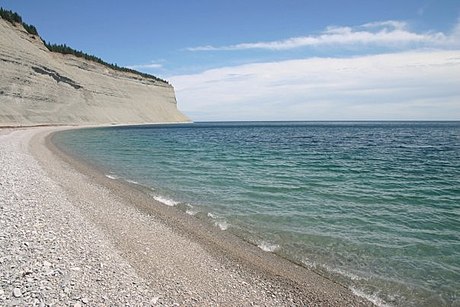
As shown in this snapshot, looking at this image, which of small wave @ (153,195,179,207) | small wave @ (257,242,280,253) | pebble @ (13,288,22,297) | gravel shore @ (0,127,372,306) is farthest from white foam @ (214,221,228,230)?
pebble @ (13,288,22,297)

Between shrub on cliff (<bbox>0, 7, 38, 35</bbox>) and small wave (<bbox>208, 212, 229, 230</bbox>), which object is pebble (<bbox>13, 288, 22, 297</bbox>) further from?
shrub on cliff (<bbox>0, 7, 38, 35</bbox>)

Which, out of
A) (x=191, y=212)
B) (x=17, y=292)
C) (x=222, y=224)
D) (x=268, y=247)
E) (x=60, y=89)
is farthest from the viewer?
(x=60, y=89)

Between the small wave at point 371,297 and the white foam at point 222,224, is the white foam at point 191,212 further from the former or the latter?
the small wave at point 371,297

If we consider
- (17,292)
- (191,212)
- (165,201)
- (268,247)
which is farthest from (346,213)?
(17,292)

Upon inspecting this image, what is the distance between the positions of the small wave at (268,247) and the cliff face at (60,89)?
180ft

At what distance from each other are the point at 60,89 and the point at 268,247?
238 feet

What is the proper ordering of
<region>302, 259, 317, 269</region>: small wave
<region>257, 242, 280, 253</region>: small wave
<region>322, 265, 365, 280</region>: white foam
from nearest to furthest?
1. <region>322, 265, 365, 280</region>: white foam
2. <region>302, 259, 317, 269</region>: small wave
3. <region>257, 242, 280, 253</region>: small wave

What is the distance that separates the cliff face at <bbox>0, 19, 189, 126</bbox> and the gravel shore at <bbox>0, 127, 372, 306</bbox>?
52.2 meters

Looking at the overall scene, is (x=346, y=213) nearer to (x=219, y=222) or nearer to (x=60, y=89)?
(x=219, y=222)

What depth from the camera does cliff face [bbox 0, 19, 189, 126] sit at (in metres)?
55.5

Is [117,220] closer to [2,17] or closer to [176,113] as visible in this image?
[2,17]

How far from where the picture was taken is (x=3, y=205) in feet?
28.0

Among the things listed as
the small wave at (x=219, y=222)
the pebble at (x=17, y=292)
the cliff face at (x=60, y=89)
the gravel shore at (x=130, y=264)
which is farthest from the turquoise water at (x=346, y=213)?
the cliff face at (x=60, y=89)

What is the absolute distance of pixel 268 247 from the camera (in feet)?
26.9
